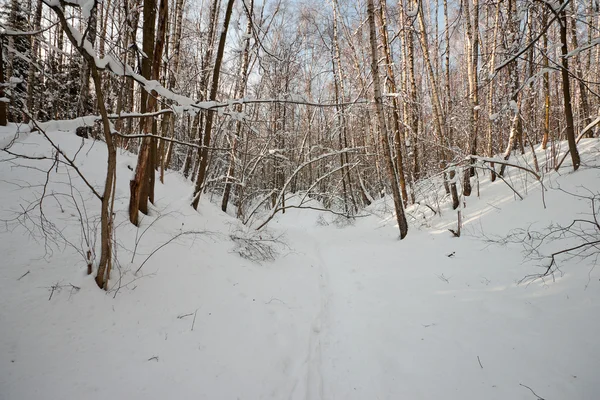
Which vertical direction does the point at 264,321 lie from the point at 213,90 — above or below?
below

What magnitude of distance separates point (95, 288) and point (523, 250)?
5.11m

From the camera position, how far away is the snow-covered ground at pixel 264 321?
5.82 feet

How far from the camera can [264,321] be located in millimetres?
2992

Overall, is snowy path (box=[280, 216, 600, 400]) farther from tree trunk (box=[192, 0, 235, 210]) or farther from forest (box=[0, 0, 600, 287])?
tree trunk (box=[192, 0, 235, 210])

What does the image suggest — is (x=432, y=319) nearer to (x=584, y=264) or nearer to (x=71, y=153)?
(x=584, y=264)

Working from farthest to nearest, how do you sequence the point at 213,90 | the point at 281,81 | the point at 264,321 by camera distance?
the point at 281,81 → the point at 213,90 → the point at 264,321

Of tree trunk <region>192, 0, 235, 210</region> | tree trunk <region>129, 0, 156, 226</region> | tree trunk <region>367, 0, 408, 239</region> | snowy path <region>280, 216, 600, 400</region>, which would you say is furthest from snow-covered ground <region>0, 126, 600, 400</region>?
tree trunk <region>367, 0, 408, 239</region>

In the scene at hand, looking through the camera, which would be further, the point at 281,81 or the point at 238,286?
the point at 281,81

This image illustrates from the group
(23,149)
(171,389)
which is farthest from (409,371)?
(23,149)

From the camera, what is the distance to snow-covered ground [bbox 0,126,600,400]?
1.78 meters

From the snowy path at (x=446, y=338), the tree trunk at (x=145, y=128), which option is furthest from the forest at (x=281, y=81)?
the snowy path at (x=446, y=338)

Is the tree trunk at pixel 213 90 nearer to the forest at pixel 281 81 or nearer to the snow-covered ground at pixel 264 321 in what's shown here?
the forest at pixel 281 81

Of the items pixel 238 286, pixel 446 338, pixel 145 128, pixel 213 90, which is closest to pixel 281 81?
pixel 213 90

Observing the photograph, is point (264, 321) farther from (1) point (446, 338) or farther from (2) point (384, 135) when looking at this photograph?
(2) point (384, 135)
